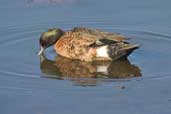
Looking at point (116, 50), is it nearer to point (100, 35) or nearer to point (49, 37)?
point (100, 35)

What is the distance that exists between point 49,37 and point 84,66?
37.3 inches

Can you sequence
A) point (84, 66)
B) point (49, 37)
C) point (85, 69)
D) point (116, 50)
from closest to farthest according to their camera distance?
1. point (85, 69)
2. point (84, 66)
3. point (116, 50)
4. point (49, 37)

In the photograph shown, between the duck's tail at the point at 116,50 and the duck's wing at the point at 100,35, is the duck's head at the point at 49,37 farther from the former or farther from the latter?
the duck's tail at the point at 116,50

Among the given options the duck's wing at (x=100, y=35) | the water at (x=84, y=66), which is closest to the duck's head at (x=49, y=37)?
the water at (x=84, y=66)

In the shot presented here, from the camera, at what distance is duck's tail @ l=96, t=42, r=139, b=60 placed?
9766 millimetres

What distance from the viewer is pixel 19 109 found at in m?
7.92

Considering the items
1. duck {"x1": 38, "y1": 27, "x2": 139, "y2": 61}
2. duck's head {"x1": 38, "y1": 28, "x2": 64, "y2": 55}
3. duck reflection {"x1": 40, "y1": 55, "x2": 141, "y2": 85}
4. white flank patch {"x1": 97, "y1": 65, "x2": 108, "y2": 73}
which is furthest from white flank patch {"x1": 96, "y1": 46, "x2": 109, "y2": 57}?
duck's head {"x1": 38, "y1": 28, "x2": 64, "y2": 55}

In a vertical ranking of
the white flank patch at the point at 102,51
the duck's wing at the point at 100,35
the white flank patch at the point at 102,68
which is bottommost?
the white flank patch at the point at 102,68

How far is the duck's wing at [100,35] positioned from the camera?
9.73m

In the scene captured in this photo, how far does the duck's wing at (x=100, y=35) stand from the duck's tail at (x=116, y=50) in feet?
0.34

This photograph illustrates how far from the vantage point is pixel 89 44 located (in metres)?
9.87

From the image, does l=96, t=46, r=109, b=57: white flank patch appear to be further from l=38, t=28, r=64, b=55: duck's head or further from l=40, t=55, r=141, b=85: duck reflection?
l=38, t=28, r=64, b=55: duck's head

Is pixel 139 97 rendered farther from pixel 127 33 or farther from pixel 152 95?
pixel 127 33

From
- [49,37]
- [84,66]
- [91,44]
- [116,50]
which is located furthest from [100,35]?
[49,37]
